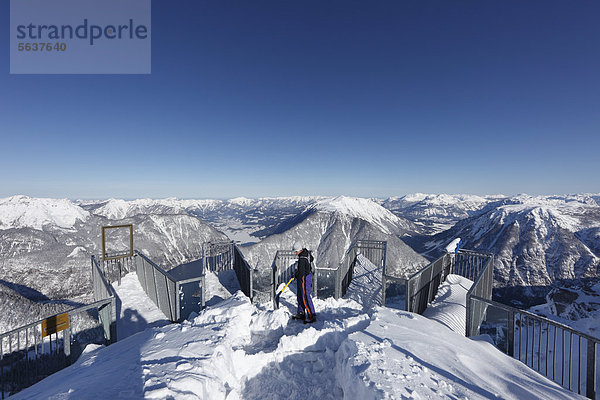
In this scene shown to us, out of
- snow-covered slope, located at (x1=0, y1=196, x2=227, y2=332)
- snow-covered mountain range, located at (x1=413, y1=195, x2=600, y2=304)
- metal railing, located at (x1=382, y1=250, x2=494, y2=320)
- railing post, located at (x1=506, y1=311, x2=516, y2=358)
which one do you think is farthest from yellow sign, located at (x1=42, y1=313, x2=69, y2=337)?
snow-covered mountain range, located at (x1=413, y1=195, x2=600, y2=304)

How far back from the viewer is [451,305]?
937cm

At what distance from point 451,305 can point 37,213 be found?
755ft

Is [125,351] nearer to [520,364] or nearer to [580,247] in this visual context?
[520,364]

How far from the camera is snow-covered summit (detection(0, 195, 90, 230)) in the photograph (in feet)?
464

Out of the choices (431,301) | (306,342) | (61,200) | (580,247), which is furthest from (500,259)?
(61,200)

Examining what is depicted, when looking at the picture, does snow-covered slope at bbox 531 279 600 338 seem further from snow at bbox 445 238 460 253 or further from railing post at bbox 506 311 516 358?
railing post at bbox 506 311 516 358

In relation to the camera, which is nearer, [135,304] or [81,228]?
[135,304]

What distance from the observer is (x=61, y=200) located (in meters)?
170

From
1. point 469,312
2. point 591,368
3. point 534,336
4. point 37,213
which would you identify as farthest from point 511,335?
point 37,213

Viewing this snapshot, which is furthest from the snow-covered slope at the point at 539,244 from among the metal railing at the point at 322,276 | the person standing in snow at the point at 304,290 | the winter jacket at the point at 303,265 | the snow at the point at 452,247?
the winter jacket at the point at 303,265

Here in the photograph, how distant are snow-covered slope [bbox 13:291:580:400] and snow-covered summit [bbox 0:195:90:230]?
20040 cm

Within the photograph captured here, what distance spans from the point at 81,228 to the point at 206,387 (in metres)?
204

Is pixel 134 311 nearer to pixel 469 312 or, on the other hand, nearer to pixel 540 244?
pixel 469 312

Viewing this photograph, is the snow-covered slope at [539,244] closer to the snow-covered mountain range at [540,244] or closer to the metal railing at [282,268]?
the snow-covered mountain range at [540,244]
